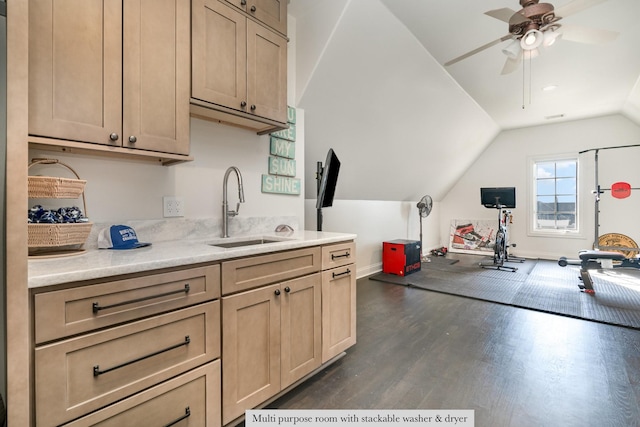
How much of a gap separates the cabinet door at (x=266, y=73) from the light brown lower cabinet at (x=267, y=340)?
1089 mm

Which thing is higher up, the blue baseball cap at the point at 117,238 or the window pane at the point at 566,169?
the window pane at the point at 566,169

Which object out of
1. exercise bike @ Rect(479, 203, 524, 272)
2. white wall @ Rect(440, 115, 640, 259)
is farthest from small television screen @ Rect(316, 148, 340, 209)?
white wall @ Rect(440, 115, 640, 259)

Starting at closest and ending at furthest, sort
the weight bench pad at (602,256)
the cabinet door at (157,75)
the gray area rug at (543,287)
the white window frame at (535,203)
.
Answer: the cabinet door at (157,75) → the gray area rug at (543,287) → the weight bench pad at (602,256) → the white window frame at (535,203)

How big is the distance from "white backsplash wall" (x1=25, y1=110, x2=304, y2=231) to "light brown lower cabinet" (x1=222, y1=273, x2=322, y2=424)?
74cm

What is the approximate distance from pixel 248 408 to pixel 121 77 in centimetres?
161

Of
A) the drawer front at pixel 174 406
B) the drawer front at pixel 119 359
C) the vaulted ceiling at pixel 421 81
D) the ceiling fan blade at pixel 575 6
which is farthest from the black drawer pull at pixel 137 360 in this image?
the ceiling fan blade at pixel 575 6

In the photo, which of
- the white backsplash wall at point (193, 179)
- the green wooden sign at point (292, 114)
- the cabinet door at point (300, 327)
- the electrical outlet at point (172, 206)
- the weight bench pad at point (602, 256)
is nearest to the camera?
the white backsplash wall at point (193, 179)

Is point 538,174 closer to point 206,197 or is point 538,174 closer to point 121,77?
point 206,197

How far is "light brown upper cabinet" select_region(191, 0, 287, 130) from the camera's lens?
1.61m

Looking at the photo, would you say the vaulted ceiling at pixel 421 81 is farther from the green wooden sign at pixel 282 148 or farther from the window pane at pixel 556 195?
the window pane at pixel 556 195

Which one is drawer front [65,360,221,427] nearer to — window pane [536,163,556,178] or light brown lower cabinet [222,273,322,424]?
light brown lower cabinet [222,273,322,424]

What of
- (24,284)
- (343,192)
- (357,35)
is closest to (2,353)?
→ (24,284)

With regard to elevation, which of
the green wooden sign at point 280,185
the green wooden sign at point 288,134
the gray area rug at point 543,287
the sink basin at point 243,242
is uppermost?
the green wooden sign at point 288,134

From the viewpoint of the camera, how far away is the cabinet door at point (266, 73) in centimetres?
185
